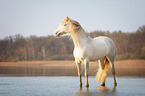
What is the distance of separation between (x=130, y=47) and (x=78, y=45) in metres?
45.4

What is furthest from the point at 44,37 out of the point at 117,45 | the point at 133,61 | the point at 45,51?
the point at 133,61

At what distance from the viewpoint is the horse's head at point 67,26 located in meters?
8.36

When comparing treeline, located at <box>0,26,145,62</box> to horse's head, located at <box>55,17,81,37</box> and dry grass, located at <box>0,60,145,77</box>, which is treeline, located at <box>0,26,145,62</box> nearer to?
dry grass, located at <box>0,60,145,77</box>

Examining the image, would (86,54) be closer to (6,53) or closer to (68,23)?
(68,23)

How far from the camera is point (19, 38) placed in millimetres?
69938

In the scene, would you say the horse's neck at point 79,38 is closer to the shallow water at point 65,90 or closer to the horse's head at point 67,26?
the horse's head at point 67,26

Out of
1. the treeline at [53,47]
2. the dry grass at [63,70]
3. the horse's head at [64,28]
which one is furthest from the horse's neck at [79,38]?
the treeline at [53,47]

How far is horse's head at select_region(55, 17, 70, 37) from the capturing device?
835 centimetres

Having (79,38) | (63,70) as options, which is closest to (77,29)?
(79,38)

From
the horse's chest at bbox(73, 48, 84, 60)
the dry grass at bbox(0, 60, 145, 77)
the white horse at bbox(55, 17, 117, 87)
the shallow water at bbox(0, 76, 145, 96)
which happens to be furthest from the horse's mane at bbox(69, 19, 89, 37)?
the dry grass at bbox(0, 60, 145, 77)

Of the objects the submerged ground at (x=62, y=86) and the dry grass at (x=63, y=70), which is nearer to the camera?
the submerged ground at (x=62, y=86)

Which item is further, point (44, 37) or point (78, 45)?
point (44, 37)

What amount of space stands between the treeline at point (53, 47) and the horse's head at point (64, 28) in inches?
1402

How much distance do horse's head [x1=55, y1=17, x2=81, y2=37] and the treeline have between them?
117 feet
